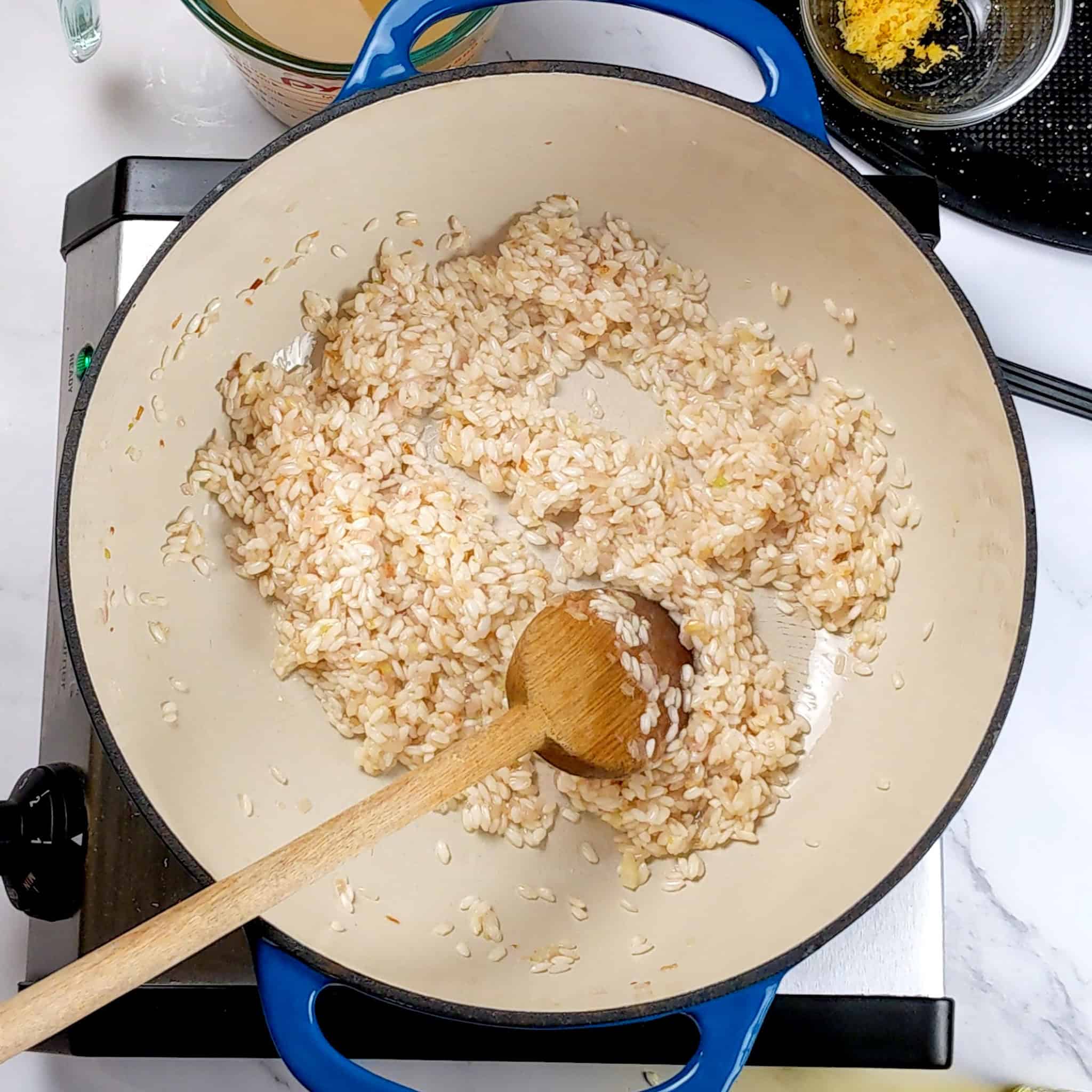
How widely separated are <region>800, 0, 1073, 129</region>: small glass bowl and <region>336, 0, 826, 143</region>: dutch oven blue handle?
1.19 feet

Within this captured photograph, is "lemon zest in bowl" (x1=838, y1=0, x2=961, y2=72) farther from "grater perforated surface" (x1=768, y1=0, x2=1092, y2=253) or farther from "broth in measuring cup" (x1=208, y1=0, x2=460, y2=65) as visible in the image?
"broth in measuring cup" (x1=208, y1=0, x2=460, y2=65)

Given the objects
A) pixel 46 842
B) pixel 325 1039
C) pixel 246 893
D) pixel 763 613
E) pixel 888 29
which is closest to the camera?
pixel 246 893

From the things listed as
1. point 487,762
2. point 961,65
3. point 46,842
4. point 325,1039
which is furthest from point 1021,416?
point 46,842

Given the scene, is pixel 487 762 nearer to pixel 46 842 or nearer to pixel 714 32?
pixel 46 842

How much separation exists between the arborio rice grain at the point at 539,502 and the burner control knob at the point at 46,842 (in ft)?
0.76

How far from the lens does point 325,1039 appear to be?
86 centimetres

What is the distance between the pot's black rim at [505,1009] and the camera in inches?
32.4

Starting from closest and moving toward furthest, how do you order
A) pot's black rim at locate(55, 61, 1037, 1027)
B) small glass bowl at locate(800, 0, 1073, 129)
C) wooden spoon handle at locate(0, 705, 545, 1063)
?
wooden spoon handle at locate(0, 705, 545, 1063) → pot's black rim at locate(55, 61, 1037, 1027) → small glass bowl at locate(800, 0, 1073, 129)

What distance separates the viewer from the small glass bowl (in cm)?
123

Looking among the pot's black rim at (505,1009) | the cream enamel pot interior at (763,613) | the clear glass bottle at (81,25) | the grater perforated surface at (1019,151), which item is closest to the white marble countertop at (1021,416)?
the grater perforated surface at (1019,151)

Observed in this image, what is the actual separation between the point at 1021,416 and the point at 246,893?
3.30 feet

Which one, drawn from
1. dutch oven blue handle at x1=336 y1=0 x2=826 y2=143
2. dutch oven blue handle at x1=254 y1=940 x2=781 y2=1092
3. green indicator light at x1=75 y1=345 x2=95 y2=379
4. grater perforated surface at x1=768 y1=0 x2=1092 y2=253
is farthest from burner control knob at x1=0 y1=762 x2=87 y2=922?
grater perforated surface at x1=768 y1=0 x2=1092 y2=253

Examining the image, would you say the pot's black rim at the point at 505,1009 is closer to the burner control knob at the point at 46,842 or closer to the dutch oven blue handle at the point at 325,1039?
the dutch oven blue handle at the point at 325,1039

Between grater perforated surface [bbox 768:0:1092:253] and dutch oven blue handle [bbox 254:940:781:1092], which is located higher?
grater perforated surface [bbox 768:0:1092:253]
